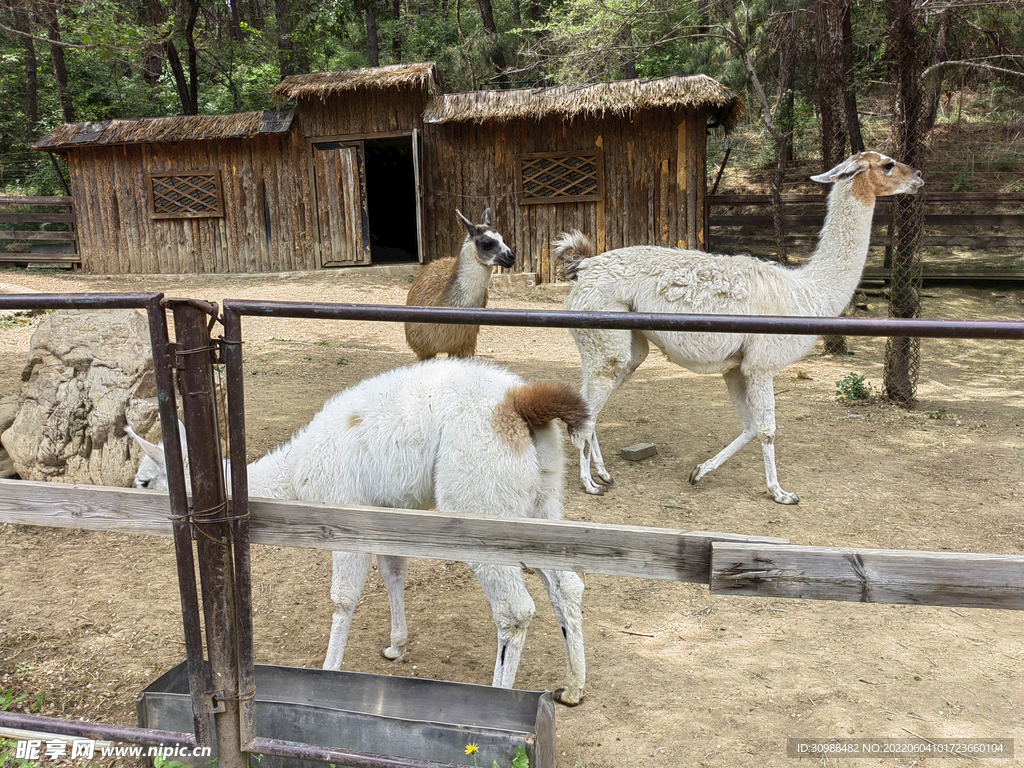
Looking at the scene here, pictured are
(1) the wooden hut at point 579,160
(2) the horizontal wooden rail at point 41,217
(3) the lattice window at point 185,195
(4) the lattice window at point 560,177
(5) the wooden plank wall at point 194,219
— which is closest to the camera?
(1) the wooden hut at point 579,160

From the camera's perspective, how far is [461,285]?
697 centimetres

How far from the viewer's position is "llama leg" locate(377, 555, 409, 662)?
10.5 ft

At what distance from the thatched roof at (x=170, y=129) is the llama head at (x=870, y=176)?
10627 millimetres

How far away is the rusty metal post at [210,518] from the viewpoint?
182 cm

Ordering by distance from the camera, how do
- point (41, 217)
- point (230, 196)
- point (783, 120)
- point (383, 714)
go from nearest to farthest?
1. point (383, 714)
2. point (230, 196)
3. point (41, 217)
4. point (783, 120)

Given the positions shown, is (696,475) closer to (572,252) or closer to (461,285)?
(572,252)

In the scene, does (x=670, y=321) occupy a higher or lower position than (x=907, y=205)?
lower

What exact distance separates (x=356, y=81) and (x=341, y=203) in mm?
2155

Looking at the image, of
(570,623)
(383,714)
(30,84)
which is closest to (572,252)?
(570,623)

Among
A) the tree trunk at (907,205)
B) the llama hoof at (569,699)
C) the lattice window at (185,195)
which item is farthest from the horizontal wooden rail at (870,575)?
the lattice window at (185,195)

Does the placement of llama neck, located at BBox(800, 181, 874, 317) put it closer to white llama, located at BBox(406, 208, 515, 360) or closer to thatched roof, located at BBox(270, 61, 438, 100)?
white llama, located at BBox(406, 208, 515, 360)

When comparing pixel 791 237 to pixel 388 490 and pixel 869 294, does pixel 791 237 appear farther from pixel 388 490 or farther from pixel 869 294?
pixel 388 490

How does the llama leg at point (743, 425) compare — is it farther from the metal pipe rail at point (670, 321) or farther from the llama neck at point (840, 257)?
the metal pipe rail at point (670, 321)

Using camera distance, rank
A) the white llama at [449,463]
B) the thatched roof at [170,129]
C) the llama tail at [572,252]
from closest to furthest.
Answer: the white llama at [449,463] → the llama tail at [572,252] → the thatched roof at [170,129]
